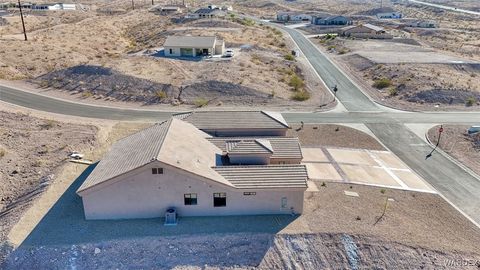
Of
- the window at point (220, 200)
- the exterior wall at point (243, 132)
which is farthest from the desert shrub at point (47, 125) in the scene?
the window at point (220, 200)

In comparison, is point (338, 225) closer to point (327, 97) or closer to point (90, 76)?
point (327, 97)

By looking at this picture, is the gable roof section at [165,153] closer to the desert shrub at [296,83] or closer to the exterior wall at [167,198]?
the exterior wall at [167,198]

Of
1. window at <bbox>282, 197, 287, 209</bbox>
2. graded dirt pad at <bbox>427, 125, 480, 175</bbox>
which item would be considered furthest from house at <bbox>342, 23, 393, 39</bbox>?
window at <bbox>282, 197, 287, 209</bbox>

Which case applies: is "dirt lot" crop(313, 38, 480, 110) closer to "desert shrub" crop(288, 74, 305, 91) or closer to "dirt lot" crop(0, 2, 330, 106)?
"dirt lot" crop(0, 2, 330, 106)

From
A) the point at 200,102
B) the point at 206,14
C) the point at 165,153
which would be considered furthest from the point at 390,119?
the point at 206,14

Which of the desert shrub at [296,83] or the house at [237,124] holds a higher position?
the house at [237,124]

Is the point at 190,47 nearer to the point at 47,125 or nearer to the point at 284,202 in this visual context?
the point at 47,125
